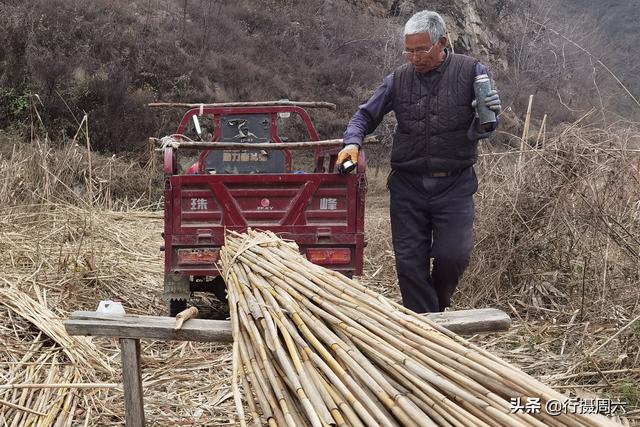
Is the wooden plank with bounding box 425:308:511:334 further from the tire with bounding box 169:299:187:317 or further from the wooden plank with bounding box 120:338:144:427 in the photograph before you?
the tire with bounding box 169:299:187:317

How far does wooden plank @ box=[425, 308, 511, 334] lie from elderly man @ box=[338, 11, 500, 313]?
1373 mm

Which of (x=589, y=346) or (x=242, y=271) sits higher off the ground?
(x=242, y=271)

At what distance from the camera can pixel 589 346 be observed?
3812mm

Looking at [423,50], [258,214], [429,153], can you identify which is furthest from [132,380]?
[423,50]

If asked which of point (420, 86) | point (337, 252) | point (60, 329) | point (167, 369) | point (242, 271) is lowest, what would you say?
point (167, 369)

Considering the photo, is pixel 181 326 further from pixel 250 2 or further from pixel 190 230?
pixel 250 2

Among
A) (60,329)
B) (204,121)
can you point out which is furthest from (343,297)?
(204,121)

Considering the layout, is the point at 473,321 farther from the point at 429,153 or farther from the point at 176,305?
the point at 176,305

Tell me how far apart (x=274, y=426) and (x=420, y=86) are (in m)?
2.46

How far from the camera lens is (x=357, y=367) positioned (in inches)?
68.0

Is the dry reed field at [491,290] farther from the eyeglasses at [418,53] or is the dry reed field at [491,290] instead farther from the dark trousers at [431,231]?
the eyeglasses at [418,53]

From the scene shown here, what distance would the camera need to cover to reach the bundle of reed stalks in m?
1.56

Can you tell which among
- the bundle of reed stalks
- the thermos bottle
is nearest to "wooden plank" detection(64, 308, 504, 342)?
the bundle of reed stalks

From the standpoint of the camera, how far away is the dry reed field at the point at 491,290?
322 centimetres
